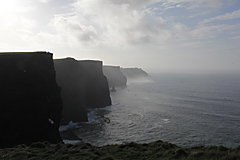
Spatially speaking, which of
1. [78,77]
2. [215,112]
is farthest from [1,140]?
[215,112]

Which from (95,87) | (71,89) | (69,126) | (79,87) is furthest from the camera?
(95,87)

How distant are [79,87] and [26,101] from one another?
1305 inches

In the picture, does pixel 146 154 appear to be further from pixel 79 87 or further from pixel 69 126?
pixel 79 87

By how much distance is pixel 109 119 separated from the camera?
57.9 metres

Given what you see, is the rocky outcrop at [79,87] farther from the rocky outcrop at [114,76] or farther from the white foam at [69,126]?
the rocky outcrop at [114,76]

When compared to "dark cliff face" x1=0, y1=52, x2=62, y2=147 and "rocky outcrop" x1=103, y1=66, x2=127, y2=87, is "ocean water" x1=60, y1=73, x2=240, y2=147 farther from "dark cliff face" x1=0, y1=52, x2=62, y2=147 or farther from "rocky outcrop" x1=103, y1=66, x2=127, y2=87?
"rocky outcrop" x1=103, y1=66, x2=127, y2=87

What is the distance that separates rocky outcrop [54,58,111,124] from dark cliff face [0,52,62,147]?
2049 centimetres

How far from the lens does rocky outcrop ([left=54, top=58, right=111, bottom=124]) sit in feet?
195

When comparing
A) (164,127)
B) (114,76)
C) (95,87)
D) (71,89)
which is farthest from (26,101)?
(114,76)

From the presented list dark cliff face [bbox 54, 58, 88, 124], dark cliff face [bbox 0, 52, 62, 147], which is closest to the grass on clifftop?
dark cliff face [bbox 0, 52, 62, 147]

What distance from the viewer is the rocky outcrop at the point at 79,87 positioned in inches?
2334

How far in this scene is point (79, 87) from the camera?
66.6m

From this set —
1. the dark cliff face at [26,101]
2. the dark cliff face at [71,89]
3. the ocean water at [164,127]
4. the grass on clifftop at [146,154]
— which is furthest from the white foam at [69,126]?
the grass on clifftop at [146,154]

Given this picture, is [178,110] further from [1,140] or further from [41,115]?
[1,140]
